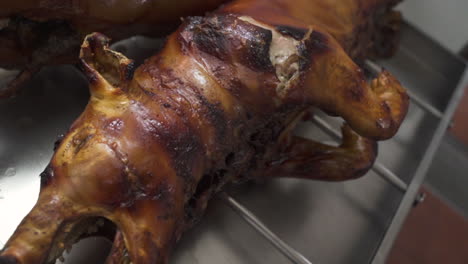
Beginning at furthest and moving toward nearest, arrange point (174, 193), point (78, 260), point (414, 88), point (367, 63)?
point (414, 88), point (367, 63), point (78, 260), point (174, 193)

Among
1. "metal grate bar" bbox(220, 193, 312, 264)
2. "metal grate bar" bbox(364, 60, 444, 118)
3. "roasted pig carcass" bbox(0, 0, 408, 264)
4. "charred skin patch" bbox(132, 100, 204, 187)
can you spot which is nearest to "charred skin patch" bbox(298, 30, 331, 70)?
"roasted pig carcass" bbox(0, 0, 408, 264)

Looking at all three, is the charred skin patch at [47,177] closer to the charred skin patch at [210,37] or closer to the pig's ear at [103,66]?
the pig's ear at [103,66]

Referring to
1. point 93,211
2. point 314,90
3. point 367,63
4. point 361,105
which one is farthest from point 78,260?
point 367,63

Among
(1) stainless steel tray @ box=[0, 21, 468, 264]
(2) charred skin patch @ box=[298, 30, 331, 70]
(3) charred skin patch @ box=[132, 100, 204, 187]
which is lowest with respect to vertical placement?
(1) stainless steel tray @ box=[0, 21, 468, 264]

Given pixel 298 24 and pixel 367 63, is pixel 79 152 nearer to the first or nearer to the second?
pixel 298 24

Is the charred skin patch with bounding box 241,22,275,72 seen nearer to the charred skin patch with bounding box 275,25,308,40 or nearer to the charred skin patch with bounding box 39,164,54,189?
the charred skin patch with bounding box 275,25,308,40

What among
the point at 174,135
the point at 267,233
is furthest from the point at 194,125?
the point at 267,233

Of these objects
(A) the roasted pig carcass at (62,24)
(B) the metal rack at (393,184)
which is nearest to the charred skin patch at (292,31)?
(A) the roasted pig carcass at (62,24)
